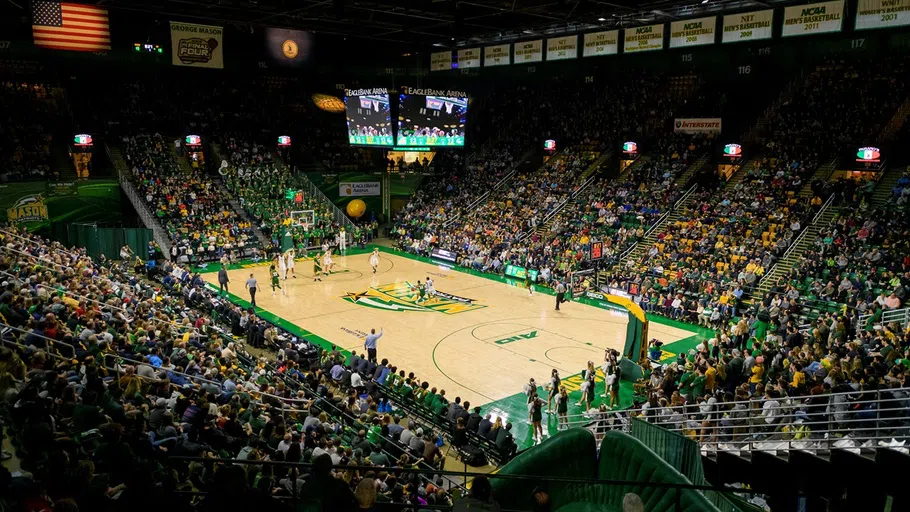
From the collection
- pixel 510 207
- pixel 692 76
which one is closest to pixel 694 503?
pixel 510 207

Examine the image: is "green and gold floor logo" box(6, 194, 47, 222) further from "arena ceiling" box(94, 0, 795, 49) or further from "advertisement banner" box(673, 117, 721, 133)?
"advertisement banner" box(673, 117, 721, 133)

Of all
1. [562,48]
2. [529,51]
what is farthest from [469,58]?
[562,48]

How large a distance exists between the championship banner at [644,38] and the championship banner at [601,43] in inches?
19.7

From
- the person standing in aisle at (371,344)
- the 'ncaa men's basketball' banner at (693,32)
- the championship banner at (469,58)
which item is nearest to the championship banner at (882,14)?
the 'ncaa men's basketball' banner at (693,32)

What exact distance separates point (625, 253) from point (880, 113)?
13225 millimetres

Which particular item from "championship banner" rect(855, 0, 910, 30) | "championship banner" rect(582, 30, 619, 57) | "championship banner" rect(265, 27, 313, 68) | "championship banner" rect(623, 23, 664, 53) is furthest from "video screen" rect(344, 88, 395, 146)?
"championship banner" rect(855, 0, 910, 30)

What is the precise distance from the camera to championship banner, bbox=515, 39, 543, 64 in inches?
1443

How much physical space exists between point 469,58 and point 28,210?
84.1 ft

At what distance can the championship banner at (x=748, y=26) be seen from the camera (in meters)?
27.0

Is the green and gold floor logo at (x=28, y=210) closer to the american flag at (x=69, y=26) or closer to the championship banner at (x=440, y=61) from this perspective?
the american flag at (x=69, y=26)

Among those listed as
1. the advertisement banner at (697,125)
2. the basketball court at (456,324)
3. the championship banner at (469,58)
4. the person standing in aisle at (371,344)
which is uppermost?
the championship banner at (469,58)

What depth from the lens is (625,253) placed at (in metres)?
30.9

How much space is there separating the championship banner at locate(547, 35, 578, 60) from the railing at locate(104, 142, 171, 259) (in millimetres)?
22309

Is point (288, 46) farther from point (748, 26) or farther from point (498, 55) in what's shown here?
point (748, 26)
